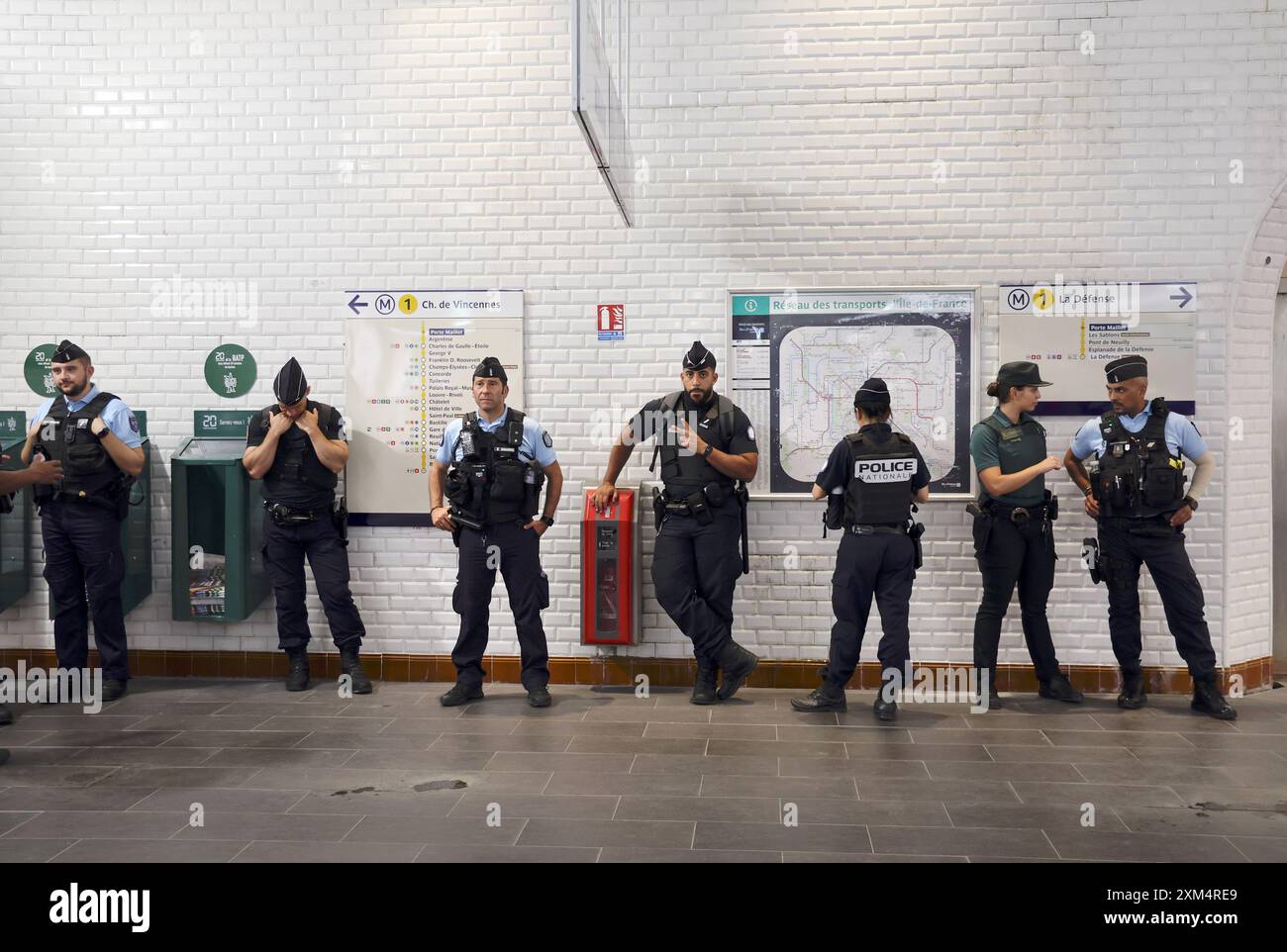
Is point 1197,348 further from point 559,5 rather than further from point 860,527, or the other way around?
point 559,5

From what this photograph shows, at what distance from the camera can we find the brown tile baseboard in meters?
6.46

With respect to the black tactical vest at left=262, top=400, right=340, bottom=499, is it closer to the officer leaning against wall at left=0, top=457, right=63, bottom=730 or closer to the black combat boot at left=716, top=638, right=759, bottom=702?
the officer leaning against wall at left=0, top=457, right=63, bottom=730

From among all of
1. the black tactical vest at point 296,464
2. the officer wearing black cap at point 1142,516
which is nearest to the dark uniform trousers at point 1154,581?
the officer wearing black cap at point 1142,516

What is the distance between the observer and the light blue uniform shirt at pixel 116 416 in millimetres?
6312

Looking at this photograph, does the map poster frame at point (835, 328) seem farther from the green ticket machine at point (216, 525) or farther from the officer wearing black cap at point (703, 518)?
the green ticket machine at point (216, 525)

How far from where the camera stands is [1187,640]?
233 inches

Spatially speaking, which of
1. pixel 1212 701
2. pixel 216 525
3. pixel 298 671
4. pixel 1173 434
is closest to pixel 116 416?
pixel 216 525

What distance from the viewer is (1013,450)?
6062 mm

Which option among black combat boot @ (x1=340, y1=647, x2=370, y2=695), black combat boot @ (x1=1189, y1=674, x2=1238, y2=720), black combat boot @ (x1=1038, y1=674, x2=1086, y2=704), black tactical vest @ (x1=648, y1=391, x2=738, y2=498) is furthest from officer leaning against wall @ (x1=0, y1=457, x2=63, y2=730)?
black combat boot @ (x1=1189, y1=674, x2=1238, y2=720)

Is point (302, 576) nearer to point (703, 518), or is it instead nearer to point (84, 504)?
point (84, 504)

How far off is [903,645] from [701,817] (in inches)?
80.4

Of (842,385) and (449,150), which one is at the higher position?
(449,150)

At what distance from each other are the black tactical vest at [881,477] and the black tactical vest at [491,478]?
1772mm
